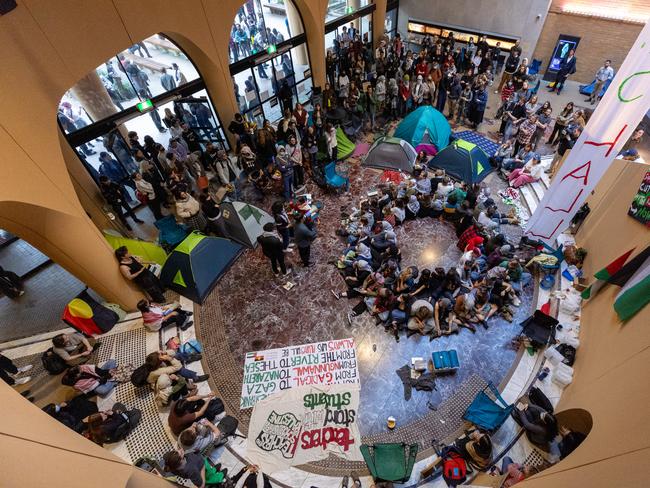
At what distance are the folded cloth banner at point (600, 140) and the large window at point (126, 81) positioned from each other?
33.6 ft

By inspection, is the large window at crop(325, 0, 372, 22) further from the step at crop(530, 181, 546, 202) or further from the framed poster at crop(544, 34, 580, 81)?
the step at crop(530, 181, 546, 202)

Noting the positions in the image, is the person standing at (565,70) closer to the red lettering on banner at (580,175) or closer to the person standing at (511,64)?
the person standing at (511,64)

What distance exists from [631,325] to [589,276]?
2848 mm

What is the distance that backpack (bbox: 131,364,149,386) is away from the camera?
6.61 meters

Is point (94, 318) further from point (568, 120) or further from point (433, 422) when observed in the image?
point (568, 120)

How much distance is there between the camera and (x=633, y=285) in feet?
17.3

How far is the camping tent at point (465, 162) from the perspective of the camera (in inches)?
392

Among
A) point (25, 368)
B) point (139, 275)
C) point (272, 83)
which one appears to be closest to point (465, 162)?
point (272, 83)

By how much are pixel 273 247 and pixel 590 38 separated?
51.4ft

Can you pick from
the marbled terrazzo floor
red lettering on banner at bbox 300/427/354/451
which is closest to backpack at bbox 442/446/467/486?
the marbled terrazzo floor

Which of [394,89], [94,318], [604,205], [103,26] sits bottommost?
[94,318]

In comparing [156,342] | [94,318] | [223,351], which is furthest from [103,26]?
[223,351]

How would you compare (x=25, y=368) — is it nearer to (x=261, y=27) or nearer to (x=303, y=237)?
(x=303, y=237)

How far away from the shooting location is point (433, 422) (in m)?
6.07
